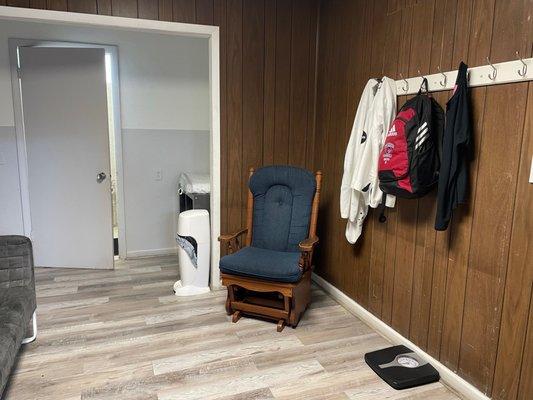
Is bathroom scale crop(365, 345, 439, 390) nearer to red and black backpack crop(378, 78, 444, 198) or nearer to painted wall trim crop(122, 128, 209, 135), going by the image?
red and black backpack crop(378, 78, 444, 198)

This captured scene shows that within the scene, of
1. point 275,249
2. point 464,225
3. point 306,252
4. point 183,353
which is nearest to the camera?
point 464,225

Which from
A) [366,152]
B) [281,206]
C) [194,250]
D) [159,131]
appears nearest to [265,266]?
[281,206]

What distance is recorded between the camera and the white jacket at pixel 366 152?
2.46m

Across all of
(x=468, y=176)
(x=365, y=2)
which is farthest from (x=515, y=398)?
(x=365, y=2)

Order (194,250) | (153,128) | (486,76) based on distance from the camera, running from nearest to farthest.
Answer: (486,76), (194,250), (153,128)

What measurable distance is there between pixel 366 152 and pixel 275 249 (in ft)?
3.39

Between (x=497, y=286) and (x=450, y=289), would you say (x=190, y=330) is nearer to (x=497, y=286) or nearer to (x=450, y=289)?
(x=450, y=289)

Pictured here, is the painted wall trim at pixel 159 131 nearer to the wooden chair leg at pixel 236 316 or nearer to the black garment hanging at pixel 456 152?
the wooden chair leg at pixel 236 316

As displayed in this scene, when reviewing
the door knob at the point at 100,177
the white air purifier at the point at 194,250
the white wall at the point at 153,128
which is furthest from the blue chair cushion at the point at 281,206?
the door knob at the point at 100,177

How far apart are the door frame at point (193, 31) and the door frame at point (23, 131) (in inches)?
6.8

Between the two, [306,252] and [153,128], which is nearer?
[306,252]

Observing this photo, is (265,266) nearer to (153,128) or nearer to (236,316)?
(236,316)

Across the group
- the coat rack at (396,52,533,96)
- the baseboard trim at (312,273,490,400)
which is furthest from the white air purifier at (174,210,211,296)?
the coat rack at (396,52,533,96)

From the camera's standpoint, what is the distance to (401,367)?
7.42 feet
